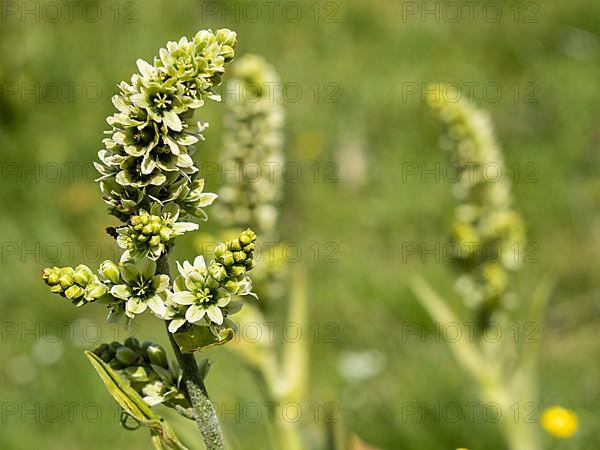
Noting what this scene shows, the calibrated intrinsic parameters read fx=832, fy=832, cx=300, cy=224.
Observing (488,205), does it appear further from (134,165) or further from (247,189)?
(134,165)

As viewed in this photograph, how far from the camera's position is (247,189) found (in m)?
3.72

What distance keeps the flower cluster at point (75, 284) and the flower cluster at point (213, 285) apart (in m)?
0.18

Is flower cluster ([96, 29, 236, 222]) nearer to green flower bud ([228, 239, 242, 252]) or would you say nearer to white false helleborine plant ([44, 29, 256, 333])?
white false helleborine plant ([44, 29, 256, 333])

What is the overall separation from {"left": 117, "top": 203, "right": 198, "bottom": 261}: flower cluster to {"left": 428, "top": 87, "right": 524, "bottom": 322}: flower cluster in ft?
6.68

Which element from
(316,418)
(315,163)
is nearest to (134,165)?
(316,418)

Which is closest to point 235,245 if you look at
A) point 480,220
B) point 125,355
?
point 125,355

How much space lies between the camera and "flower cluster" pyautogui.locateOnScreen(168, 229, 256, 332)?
196 cm

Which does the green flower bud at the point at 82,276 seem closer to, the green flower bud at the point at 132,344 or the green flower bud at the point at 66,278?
the green flower bud at the point at 66,278

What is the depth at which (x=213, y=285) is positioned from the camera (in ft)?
6.57

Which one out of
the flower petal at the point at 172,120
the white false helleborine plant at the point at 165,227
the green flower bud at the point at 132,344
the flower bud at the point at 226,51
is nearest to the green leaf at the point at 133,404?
the white false helleborine plant at the point at 165,227

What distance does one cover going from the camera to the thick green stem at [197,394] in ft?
6.76

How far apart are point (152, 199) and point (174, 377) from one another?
0.50 meters

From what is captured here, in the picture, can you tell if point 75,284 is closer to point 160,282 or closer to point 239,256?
point 160,282

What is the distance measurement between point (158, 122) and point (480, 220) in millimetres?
2306
